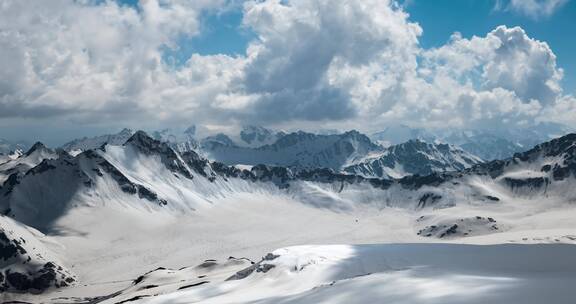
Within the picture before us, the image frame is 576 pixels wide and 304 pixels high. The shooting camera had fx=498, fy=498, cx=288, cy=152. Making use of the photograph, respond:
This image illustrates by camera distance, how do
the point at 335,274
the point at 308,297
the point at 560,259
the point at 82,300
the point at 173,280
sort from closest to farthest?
1. the point at 308,297
2. the point at 560,259
3. the point at 335,274
4. the point at 173,280
5. the point at 82,300

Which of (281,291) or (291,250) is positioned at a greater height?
(291,250)

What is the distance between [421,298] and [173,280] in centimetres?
12350

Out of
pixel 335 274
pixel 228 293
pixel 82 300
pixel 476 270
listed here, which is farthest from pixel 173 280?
pixel 476 270

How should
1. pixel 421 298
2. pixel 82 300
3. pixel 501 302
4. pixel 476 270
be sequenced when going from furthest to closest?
1. pixel 82 300
2. pixel 476 270
3. pixel 421 298
4. pixel 501 302

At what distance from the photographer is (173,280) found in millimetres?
155625

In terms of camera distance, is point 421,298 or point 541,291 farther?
point 421,298

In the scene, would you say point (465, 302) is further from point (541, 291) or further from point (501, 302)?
point (541, 291)

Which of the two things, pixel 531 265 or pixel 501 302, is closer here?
pixel 501 302

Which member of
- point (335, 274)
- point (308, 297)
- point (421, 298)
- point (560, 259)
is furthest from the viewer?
point (335, 274)

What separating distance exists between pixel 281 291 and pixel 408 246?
40.6 m

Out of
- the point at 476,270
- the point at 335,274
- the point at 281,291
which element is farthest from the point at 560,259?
the point at 281,291

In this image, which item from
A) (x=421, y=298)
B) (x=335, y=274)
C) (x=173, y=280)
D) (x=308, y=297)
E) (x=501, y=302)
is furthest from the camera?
(x=173, y=280)

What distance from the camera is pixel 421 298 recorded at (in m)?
45.0

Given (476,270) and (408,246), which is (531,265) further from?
(408,246)
